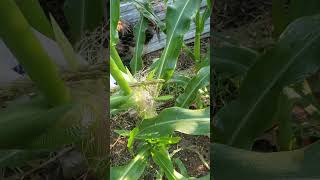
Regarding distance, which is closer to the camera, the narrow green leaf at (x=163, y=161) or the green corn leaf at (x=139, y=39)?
the narrow green leaf at (x=163, y=161)

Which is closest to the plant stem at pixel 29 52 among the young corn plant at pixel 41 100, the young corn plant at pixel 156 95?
the young corn plant at pixel 41 100

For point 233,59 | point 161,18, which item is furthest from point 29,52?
point 161,18

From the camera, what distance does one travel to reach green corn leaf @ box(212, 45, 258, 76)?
42cm

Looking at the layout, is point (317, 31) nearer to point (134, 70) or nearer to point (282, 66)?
point (282, 66)

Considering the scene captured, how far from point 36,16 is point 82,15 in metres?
0.04

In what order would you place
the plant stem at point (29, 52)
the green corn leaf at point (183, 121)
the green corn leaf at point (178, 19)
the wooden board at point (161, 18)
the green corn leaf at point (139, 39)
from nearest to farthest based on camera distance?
1. the plant stem at point (29, 52)
2. the green corn leaf at point (183, 121)
3. the green corn leaf at point (178, 19)
4. the green corn leaf at point (139, 39)
5. the wooden board at point (161, 18)

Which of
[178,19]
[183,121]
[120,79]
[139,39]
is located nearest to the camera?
[183,121]

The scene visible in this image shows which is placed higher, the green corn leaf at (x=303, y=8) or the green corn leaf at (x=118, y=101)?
the green corn leaf at (x=303, y=8)

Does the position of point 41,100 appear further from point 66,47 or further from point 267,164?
point 267,164

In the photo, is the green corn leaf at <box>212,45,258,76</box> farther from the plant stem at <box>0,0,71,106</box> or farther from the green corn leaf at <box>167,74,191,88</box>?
the green corn leaf at <box>167,74,191,88</box>

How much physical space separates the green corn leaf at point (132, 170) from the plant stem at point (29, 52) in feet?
3.07

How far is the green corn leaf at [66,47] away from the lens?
40 cm

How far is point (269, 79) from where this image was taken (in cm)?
41

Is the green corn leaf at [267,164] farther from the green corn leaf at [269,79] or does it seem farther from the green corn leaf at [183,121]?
the green corn leaf at [183,121]
